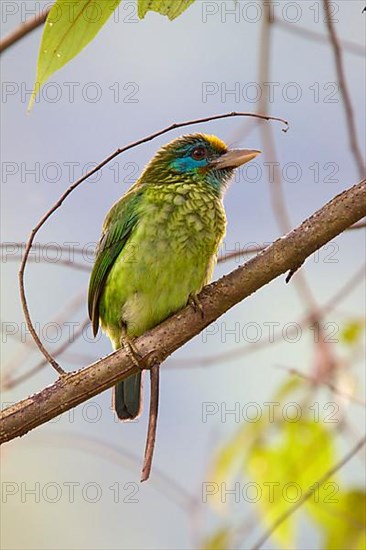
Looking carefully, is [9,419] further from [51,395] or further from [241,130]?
[241,130]

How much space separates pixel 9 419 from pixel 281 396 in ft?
3.92

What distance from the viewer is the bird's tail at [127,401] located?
3502mm

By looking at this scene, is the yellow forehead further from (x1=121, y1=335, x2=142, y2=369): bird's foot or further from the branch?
(x1=121, y1=335, x2=142, y2=369): bird's foot

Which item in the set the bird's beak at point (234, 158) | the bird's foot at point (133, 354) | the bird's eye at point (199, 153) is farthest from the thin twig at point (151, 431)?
the bird's eye at point (199, 153)

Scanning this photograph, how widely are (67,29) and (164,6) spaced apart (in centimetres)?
19

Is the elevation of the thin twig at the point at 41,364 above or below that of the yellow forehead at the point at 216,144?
below

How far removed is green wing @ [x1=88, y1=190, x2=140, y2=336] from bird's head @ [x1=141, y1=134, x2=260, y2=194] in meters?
0.19

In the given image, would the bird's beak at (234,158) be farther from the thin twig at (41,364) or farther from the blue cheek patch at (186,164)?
the thin twig at (41,364)

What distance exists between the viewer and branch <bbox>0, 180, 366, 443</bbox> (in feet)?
7.60

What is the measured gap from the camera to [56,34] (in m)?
1.99

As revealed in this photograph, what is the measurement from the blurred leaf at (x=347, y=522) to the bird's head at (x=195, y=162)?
113 cm

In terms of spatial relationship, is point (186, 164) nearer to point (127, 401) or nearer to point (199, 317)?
point (127, 401)

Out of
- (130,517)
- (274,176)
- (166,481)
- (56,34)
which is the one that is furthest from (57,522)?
(56,34)

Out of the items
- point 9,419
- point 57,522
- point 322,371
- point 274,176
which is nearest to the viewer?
point 9,419
